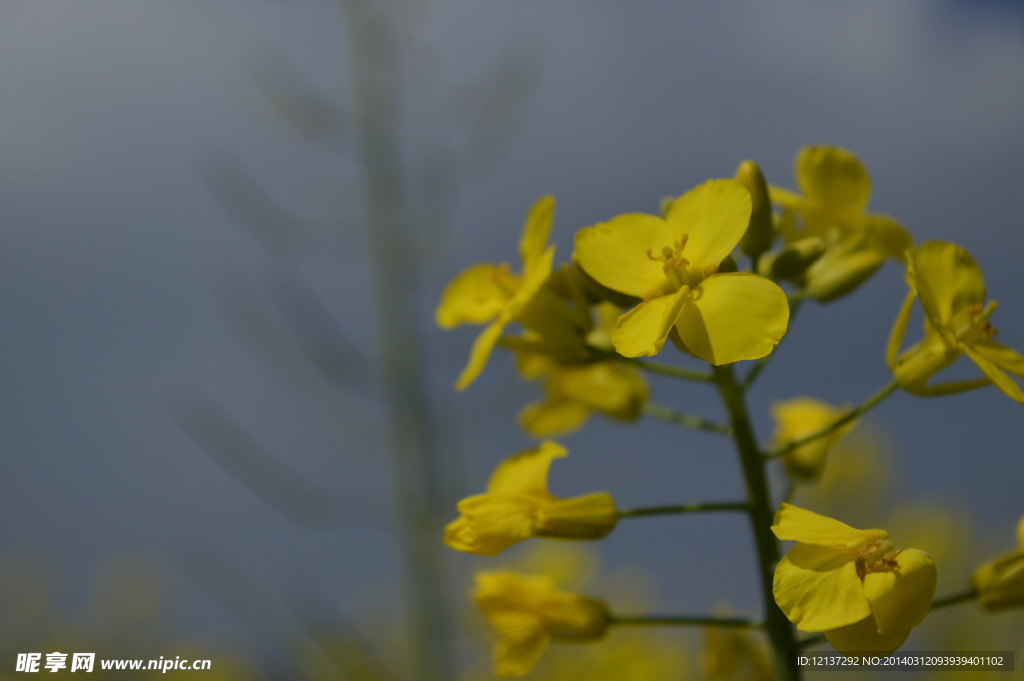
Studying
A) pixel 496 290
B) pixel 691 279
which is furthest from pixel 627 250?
pixel 496 290

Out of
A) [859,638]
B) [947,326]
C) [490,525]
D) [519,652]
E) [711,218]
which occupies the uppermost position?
[711,218]

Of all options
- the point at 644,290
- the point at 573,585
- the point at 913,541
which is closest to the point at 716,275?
the point at 644,290

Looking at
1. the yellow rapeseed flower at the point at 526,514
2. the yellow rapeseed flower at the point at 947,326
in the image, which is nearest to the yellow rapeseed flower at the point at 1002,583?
the yellow rapeseed flower at the point at 947,326

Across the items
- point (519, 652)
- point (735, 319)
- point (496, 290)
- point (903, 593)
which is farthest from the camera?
point (496, 290)

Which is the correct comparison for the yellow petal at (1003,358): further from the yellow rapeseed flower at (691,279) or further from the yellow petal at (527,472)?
the yellow petal at (527,472)

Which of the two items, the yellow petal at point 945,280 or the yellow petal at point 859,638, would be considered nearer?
the yellow petal at point 859,638

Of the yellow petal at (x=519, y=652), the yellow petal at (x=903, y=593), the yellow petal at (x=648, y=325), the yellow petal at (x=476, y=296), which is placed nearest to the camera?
the yellow petal at (x=903, y=593)

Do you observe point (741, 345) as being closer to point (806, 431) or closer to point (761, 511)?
point (761, 511)
